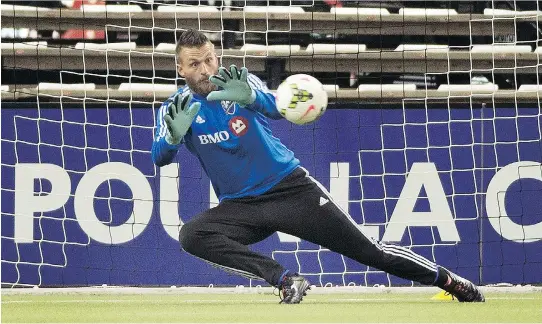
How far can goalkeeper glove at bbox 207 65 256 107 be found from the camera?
6.86m

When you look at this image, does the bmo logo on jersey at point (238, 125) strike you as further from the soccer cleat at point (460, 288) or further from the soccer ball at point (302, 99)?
the soccer cleat at point (460, 288)

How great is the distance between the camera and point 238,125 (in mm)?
7309

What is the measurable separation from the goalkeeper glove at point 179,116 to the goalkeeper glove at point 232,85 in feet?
0.52

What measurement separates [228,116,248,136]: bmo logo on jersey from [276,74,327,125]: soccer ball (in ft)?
1.77

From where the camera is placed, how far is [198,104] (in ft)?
22.9

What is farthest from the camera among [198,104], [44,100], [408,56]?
[408,56]

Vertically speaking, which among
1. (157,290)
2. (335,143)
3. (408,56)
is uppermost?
(408,56)

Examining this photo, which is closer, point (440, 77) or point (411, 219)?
point (411, 219)

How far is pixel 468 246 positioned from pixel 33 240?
407 centimetres

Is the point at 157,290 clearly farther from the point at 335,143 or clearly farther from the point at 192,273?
the point at 335,143

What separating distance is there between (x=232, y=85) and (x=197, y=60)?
0.54 meters

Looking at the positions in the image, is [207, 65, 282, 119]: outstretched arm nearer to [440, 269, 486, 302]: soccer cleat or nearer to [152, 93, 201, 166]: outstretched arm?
[152, 93, 201, 166]: outstretched arm

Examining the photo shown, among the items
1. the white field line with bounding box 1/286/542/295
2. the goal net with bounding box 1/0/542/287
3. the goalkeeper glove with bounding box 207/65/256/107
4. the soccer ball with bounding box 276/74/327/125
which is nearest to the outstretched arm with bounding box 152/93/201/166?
the goalkeeper glove with bounding box 207/65/256/107

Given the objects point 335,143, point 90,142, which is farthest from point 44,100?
point 335,143
